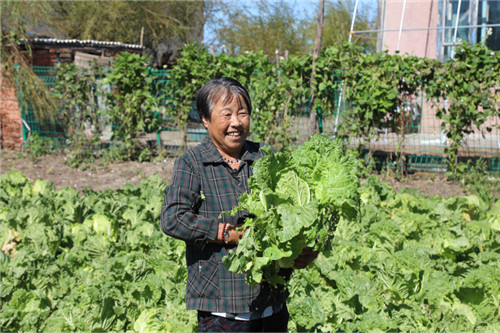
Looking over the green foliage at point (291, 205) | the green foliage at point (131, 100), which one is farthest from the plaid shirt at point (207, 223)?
the green foliage at point (131, 100)

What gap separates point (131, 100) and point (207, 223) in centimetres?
858

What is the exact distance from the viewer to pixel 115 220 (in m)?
5.78

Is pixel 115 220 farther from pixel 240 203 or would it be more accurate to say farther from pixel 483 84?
pixel 483 84

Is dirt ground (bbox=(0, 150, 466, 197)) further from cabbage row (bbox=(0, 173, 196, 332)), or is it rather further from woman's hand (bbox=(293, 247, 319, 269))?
woman's hand (bbox=(293, 247, 319, 269))

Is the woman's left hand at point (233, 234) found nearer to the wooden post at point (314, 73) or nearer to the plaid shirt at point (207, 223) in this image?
the plaid shirt at point (207, 223)

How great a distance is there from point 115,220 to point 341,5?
77.9ft

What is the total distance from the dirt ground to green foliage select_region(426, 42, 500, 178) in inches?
20.5

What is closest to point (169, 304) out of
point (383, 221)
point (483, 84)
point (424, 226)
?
point (383, 221)

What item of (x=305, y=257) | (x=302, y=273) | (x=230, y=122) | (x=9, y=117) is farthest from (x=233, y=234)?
(x=9, y=117)

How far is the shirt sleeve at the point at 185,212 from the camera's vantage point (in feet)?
7.39

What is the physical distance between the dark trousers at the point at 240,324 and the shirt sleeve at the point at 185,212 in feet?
1.30

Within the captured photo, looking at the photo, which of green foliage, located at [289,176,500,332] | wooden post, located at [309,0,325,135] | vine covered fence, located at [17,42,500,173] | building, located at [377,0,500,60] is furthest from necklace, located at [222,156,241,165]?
building, located at [377,0,500,60]

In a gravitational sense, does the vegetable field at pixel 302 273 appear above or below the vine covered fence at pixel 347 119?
below

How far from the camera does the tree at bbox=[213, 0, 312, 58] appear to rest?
25234 millimetres
